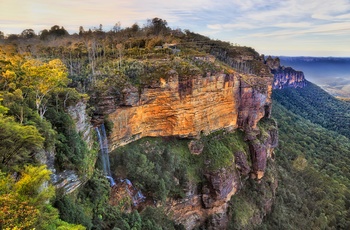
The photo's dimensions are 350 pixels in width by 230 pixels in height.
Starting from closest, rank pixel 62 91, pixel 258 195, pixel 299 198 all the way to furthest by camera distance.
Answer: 1. pixel 62 91
2. pixel 258 195
3. pixel 299 198

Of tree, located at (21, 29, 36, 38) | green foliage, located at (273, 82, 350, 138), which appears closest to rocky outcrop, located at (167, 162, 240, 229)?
Result: tree, located at (21, 29, 36, 38)

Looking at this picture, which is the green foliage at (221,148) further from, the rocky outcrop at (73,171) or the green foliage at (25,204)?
the green foliage at (25,204)

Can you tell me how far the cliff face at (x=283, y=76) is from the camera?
12526cm

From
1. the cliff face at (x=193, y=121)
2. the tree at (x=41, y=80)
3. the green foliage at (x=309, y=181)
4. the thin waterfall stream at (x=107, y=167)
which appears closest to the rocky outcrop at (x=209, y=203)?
the cliff face at (x=193, y=121)

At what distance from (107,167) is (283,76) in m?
114

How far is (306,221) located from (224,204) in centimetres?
1638

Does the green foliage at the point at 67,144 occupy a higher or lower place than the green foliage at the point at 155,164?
higher

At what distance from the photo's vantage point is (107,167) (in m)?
34.3

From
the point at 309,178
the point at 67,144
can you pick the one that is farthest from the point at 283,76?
the point at 67,144

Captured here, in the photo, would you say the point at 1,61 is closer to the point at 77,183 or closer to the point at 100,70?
the point at 77,183

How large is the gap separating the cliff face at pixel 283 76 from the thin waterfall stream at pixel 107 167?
4002 inches

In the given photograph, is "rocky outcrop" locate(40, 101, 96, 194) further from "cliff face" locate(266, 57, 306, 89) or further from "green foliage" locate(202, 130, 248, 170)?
"cliff face" locate(266, 57, 306, 89)

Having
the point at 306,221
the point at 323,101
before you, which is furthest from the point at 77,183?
the point at 323,101

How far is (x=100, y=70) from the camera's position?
41.7 metres
